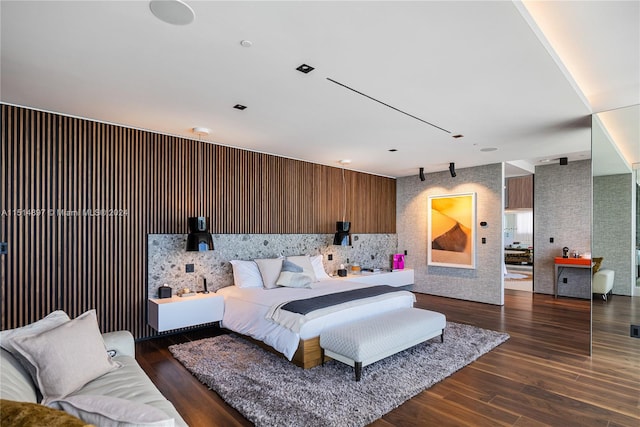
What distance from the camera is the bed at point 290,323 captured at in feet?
11.1

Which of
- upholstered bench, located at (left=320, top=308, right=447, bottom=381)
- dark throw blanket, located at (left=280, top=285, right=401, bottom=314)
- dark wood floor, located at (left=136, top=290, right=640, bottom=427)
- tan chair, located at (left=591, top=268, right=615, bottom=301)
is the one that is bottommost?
dark wood floor, located at (left=136, top=290, right=640, bottom=427)

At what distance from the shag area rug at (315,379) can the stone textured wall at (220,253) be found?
0.85 metres

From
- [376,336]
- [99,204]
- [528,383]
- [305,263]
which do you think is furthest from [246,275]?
[528,383]

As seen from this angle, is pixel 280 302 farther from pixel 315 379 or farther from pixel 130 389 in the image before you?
pixel 130 389

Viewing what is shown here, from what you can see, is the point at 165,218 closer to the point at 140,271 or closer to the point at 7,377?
the point at 140,271

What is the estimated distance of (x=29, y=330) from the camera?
2.03 m

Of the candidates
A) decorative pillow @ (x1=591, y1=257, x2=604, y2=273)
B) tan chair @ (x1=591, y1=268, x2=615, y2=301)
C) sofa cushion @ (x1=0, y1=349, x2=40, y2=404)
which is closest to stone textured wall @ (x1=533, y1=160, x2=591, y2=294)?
tan chair @ (x1=591, y1=268, x2=615, y2=301)

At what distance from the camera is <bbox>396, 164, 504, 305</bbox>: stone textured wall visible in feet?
21.0

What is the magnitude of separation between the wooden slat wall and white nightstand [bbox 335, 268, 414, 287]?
6.47 ft

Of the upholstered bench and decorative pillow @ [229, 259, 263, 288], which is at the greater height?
decorative pillow @ [229, 259, 263, 288]

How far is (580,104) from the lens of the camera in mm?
3320

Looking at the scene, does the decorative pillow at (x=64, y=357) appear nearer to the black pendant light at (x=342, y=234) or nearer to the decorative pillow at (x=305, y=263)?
the decorative pillow at (x=305, y=263)

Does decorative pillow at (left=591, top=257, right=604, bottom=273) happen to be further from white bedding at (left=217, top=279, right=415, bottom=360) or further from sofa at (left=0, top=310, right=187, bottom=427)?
sofa at (left=0, top=310, right=187, bottom=427)

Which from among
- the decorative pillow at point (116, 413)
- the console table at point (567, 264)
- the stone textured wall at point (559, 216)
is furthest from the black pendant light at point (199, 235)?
the stone textured wall at point (559, 216)
